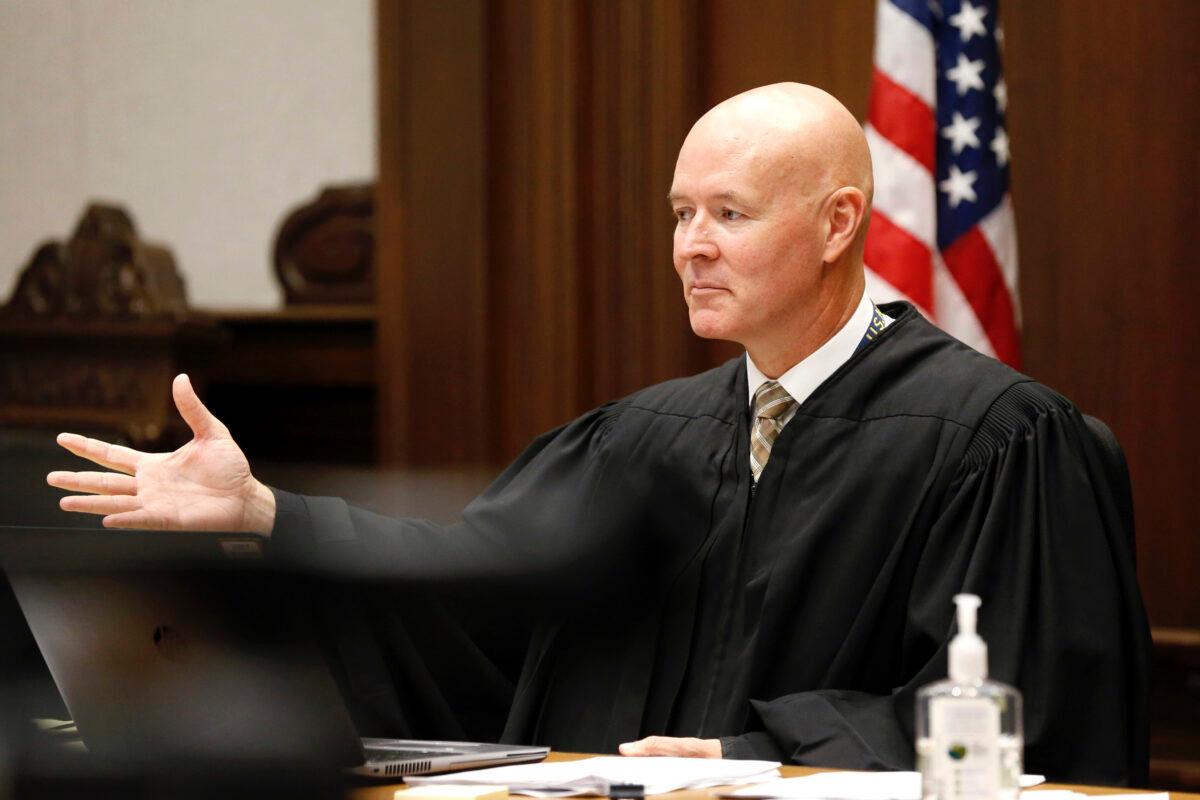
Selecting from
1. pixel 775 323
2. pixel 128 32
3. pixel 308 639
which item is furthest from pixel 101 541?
pixel 128 32

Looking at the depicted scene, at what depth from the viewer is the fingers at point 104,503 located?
235cm

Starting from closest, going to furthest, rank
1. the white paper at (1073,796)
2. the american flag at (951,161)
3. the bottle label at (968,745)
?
the bottle label at (968,745) → the white paper at (1073,796) → the american flag at (951,161)

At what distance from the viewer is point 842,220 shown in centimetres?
304

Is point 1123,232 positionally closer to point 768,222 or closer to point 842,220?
point 842,220

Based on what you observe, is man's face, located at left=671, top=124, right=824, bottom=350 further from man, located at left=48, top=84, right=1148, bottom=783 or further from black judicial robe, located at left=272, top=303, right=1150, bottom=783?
black judicial robe, located at left=272, top=303, right=1150, bottom=783

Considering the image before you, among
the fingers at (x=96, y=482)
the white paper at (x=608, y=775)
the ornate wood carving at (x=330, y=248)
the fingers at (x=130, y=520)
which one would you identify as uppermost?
the ornate wood carving at (x=330, y=248)

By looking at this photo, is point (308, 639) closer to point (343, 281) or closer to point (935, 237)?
point (935, 237)

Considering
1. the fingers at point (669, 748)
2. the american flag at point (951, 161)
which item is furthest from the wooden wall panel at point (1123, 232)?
the fingers at point (669, 748)

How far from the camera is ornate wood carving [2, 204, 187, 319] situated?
5.64 metres

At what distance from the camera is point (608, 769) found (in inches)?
79.1

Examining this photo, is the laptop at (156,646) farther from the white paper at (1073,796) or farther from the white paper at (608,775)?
the white paper at (1073,796)

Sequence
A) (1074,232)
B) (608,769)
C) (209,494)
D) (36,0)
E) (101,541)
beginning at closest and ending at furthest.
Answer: (101,541) < (608,769) < (209,494) < (1074,232) < (36,0)

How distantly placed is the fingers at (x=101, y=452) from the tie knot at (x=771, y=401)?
1.11 metres

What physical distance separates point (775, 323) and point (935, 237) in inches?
49.4
